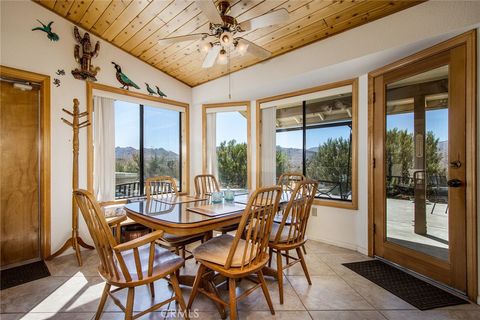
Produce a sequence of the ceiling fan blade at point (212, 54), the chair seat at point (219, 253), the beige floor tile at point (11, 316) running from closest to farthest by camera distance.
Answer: the chair seat at point (219, 253)
the beige floor tile at point (11, 316)
the ceiling fan blade at point (212, 54)

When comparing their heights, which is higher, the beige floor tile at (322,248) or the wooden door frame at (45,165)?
the wooden door frame at (45,165)

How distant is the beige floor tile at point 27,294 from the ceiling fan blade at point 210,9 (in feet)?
9.00

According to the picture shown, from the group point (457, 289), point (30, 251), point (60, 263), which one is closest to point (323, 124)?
point (457, 289)

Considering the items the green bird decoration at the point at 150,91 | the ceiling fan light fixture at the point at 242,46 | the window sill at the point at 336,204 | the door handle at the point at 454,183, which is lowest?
the window sill at the point at 336,204

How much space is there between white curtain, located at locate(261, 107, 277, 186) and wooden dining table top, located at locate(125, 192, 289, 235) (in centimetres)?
166

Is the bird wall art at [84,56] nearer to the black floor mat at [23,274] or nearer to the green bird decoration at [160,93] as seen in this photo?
the green bird decoration at [160,93]

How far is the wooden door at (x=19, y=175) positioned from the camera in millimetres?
2580

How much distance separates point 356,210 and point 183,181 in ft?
9.66

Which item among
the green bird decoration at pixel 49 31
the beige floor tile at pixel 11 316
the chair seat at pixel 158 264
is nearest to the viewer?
the chair seat at pixel 158 264

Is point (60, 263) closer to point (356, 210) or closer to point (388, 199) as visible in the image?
point (356, 210)

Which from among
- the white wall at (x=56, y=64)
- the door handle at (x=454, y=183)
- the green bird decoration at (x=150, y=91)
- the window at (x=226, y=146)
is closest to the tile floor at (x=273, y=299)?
the white wall at (x=56, y=64)

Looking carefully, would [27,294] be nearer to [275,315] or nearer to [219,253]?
[219,253]

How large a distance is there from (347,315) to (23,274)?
3.14 metres
